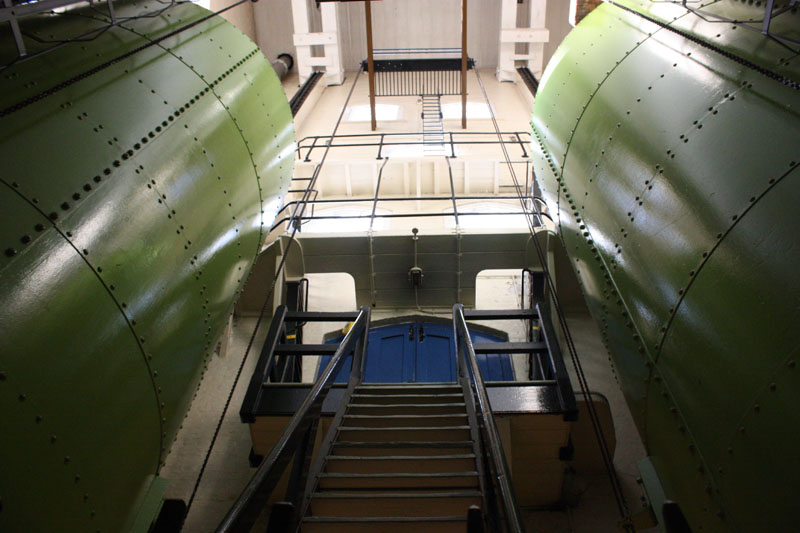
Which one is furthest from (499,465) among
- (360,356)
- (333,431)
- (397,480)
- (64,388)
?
(360,356)

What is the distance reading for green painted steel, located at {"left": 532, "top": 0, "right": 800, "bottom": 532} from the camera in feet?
6.39

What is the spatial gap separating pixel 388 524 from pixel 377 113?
12.2 m

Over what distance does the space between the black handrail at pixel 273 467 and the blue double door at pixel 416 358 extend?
4.06 m

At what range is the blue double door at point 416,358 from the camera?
25.9 ft

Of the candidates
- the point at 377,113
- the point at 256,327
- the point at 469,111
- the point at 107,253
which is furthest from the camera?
the point at 377,113

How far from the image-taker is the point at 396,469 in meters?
3.47

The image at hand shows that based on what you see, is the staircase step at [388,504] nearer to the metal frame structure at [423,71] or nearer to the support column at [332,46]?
the metal frame structure at [423,71]

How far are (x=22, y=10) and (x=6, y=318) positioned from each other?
1.58 metres

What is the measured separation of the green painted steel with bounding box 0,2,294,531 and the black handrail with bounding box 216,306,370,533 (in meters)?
0.72

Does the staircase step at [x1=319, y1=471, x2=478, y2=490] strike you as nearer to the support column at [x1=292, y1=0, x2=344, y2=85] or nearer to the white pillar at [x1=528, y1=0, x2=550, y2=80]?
the white pillar at [x1=528, y1=0, x2=550, y2=80]

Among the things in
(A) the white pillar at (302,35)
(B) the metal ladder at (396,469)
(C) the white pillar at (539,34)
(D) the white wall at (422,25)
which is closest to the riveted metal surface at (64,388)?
(B) the metal ladder at (396,469)

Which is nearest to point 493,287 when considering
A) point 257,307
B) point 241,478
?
point 257,307

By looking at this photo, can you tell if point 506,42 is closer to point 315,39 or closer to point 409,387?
point 315,39

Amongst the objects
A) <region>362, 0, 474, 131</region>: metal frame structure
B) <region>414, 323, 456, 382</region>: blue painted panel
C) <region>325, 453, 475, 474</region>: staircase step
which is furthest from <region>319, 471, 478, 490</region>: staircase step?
<region>362, 0, 474, 131</region>: metal frame structure
